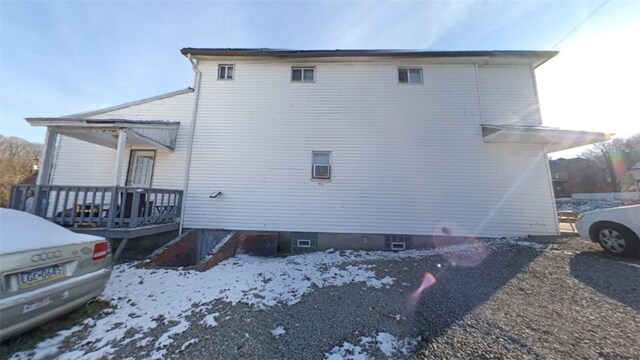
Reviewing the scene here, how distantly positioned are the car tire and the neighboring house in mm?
41442

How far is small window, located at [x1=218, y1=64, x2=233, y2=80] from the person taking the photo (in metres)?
8.49

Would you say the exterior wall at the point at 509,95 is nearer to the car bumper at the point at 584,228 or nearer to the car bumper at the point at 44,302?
the car bumper at the point at 584,228

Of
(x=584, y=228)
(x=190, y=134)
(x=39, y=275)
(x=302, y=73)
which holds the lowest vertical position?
(x=39, y=275)

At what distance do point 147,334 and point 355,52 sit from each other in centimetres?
877

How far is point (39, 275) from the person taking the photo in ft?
8.30

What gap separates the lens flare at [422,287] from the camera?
145 inches

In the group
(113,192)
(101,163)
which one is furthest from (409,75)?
(101,163)

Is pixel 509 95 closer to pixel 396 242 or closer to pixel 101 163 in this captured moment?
pixel 396 242

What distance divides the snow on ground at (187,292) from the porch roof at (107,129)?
339cm

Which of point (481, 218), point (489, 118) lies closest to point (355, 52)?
point (489, 118)

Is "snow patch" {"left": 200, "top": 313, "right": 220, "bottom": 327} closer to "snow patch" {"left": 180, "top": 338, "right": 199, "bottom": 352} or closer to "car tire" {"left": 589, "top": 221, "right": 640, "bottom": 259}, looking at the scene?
"snow patch" {"left": 180, "top": 338, "right": 199, "bottom": 352}

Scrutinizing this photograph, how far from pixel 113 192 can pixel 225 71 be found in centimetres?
536

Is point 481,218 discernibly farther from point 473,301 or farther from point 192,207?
point 192,207

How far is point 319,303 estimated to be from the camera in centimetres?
370
